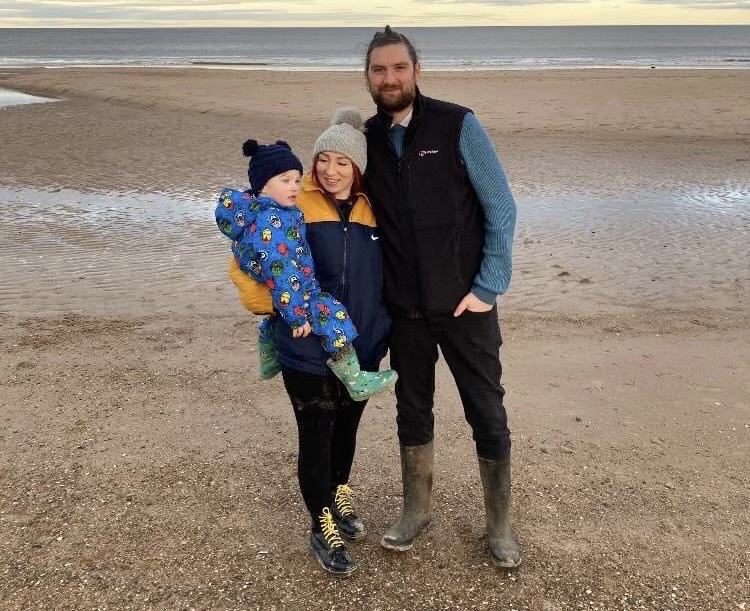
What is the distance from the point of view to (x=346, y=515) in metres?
3.38

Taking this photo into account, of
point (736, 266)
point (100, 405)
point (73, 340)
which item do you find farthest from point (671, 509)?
point (736, 266)

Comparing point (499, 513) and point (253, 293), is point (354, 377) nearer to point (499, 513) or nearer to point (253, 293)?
point (253, 293)

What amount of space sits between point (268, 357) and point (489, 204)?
114cm

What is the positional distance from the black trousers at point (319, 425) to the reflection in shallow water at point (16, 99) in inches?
911

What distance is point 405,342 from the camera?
3070 mm

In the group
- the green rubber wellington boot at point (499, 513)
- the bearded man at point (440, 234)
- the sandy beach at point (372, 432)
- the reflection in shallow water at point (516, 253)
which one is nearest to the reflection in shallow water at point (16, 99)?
the reflection in shallow water at point (516, 253)

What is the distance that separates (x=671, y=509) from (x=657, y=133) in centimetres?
1539

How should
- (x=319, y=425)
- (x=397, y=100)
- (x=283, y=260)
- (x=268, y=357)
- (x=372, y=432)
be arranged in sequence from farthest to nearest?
1. (x=372, y=432)
2. (x=268, y=357)
3. (x=319, y=425)
4. (x=397, y=100)
5. (x=283, y=260)

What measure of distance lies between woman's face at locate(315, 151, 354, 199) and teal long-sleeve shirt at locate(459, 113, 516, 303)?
0.45 metres

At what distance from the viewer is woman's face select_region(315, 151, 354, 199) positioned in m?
2.78

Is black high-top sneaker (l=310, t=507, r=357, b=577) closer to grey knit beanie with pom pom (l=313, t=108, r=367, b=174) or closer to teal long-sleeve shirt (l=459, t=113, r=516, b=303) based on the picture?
teal long-sleeve shirt (l=459, t=113, r=516, b=303)

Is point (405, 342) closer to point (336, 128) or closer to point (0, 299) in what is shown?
point (336, 128)

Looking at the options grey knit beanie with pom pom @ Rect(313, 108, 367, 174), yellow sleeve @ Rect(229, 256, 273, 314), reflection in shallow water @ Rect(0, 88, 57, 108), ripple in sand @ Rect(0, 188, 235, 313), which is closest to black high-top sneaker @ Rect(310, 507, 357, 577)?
yellow sleeve @ Rect(229, 256, 273, 314)

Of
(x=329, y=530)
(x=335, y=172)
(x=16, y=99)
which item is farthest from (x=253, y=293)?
(x=16, y=99)
